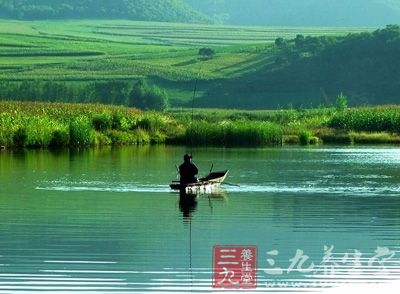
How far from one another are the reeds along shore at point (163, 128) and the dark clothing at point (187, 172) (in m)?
23.7

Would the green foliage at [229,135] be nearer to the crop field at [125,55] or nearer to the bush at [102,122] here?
the bush at [102,122]

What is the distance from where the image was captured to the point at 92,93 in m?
117

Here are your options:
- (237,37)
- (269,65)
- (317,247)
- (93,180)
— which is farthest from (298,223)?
(237,37)

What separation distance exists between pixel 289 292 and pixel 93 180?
18927mm

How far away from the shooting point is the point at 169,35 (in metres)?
191

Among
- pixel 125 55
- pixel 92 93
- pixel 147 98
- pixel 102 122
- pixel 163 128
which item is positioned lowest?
pixel 163 128

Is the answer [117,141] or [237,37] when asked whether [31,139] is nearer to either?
[117,141]

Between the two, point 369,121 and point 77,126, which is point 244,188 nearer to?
point 77,126

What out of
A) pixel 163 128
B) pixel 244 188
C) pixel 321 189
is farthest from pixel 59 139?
pixel 321 189

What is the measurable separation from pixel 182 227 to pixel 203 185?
8.19m

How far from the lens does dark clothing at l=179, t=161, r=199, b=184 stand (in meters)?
29.7

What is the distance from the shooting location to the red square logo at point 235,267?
55.8 ft

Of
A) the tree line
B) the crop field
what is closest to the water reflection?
the tree line

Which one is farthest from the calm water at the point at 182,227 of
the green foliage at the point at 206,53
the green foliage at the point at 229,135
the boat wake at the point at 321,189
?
the green foliage at the point at 206,53
